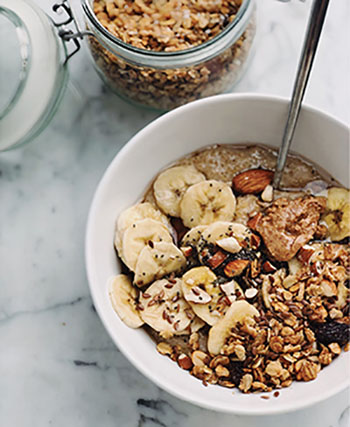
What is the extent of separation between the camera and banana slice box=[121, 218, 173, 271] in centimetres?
110

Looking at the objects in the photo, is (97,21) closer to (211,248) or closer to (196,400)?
(211,248)

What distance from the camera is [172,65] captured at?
1086 mm

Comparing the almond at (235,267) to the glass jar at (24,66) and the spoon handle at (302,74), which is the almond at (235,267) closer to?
the spoon handle at (302,74)

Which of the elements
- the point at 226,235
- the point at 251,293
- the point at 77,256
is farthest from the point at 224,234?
the point at 77,256

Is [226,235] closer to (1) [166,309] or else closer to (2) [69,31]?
(1) [166,309]

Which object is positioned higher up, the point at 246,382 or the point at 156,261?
the point at 156,261

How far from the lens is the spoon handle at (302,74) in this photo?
825 mm

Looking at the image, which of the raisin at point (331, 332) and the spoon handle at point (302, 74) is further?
the raisin at point (331, 332)

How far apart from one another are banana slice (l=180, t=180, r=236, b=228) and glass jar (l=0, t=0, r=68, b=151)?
32 centimetres

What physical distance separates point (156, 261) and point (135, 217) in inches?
3.7

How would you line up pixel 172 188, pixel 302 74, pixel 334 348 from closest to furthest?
pixel 302 74 < pixel 334 348 < pixel 172 188

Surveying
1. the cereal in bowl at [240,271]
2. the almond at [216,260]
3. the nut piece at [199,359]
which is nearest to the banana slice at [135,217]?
the cereal in bowl at [240,271]

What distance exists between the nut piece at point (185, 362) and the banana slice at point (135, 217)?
0.70ft

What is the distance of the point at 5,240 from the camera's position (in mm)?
1261
